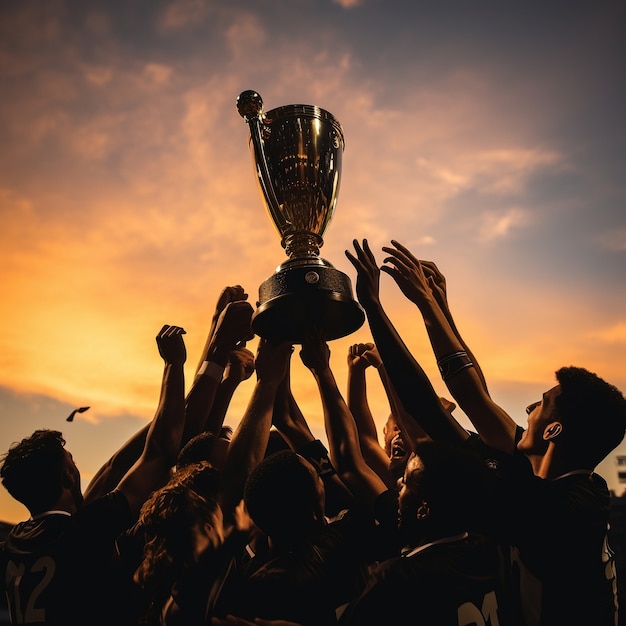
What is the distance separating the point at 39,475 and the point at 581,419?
101 inches

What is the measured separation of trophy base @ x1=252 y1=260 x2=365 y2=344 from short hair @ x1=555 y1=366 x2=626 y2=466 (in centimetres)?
127

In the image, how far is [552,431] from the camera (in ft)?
8.27

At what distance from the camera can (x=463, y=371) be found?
8.95 ft

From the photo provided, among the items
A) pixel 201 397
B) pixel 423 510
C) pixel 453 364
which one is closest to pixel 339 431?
pixel 453 364

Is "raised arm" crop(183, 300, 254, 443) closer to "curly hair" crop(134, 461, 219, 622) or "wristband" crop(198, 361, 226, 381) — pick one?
"wristband" crop(198, 361, 226, 381)

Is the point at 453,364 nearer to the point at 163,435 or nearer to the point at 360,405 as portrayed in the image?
the point at 360,405

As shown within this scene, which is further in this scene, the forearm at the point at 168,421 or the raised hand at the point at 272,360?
the raised hand at the point at 272,360

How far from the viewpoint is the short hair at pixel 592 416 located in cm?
245

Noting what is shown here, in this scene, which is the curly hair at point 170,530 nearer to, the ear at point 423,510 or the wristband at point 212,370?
the wristband at point 212,370

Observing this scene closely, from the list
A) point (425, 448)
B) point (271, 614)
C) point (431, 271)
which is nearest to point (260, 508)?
point (271, 614)

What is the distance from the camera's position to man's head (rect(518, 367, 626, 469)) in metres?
2.45

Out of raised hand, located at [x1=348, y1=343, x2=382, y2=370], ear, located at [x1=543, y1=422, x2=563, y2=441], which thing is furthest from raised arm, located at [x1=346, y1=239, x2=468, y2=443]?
raised hand, located at [x1=348, y1=343, x2=382, y2=370]

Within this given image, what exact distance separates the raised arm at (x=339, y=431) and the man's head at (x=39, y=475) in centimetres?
136

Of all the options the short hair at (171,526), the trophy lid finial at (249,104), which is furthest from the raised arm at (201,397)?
the trophy lid finial at (249,104)
